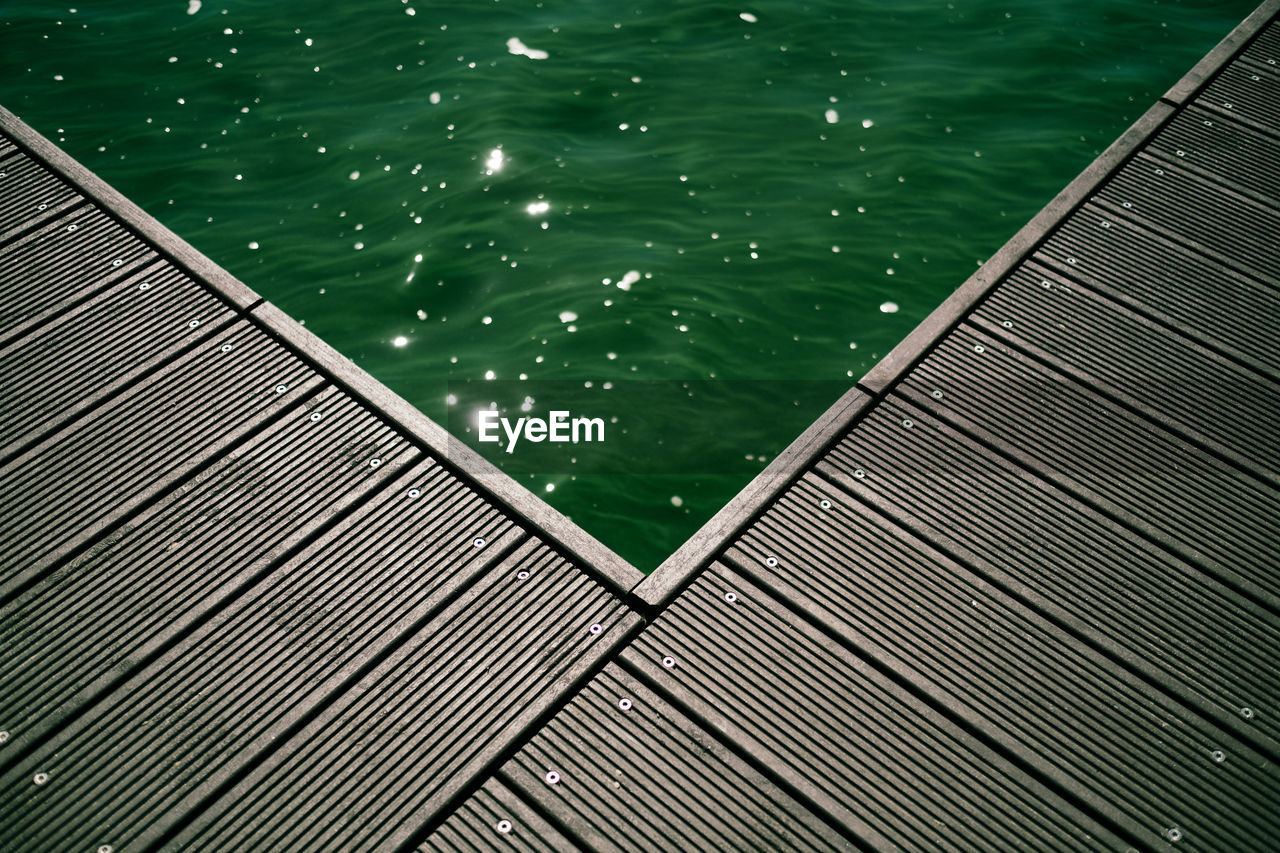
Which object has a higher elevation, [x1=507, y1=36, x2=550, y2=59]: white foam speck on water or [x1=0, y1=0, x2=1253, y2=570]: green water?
[x1=507, y1=36, x2=550, y2=59]: white foam speck on water

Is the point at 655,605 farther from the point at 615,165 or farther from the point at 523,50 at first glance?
the point at 523,50

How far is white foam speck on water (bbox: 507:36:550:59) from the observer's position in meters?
7.79

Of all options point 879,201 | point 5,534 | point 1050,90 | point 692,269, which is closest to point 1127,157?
point 879,201

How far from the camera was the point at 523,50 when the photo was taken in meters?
7.85

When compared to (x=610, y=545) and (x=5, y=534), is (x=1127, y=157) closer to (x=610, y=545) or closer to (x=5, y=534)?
(x=610, y=545)

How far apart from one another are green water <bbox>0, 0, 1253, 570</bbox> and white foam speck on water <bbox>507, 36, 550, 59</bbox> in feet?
0.23

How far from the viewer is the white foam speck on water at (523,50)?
25.6ft

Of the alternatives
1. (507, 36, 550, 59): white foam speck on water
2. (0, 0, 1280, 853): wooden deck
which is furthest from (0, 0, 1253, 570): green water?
(0, 0, 1280, 853): wooden deck

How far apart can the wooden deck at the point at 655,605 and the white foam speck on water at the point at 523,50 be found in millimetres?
3797

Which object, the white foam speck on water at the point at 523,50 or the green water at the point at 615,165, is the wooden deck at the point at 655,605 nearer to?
the green water at the point at 615,165

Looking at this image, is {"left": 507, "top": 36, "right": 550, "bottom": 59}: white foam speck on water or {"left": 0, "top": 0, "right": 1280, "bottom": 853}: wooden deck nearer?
{"left": 0, "top": 0, "right": 1280, "bottom": 853}: wooden deck

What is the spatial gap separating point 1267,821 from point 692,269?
422cm

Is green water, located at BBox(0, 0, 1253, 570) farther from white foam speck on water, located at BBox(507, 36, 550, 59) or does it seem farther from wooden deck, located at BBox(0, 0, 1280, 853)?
wooden deck, located at BBox(0, 0, 1280, 853)

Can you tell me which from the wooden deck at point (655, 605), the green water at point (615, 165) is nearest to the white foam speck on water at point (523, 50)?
the green water at point (615, 165)
